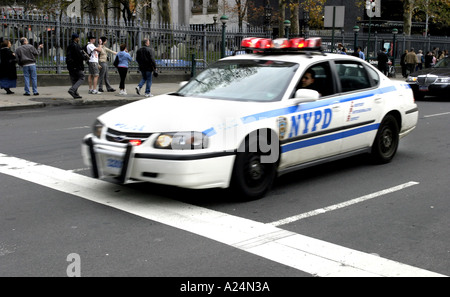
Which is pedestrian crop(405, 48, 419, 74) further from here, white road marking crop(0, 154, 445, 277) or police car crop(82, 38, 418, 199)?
white road marking crop(0, 154, 445, 277)

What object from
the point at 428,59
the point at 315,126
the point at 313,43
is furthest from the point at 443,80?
the point at 428,59

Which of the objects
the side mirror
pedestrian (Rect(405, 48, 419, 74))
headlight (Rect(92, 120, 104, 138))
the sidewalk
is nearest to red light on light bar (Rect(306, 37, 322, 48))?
the side mirror

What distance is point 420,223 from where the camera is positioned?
5602 millimetres

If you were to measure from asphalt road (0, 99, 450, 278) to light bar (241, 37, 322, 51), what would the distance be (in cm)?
167

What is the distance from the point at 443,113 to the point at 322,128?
375 inches

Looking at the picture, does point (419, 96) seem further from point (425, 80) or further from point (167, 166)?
point (167, 166)

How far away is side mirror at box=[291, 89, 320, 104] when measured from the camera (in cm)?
643

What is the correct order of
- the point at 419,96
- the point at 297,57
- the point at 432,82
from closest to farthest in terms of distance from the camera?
1. the point at 297,57
2. the point at 432,82
3. the point at 419,96

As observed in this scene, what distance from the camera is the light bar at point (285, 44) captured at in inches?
292

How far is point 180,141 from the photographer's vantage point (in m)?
5.66

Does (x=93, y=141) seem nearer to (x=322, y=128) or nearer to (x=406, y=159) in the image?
(x=322, y=128)

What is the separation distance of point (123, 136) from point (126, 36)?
702 inches

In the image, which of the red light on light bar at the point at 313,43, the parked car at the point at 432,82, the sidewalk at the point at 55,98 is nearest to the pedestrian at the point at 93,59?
the sidewalk at the point at 55,98
